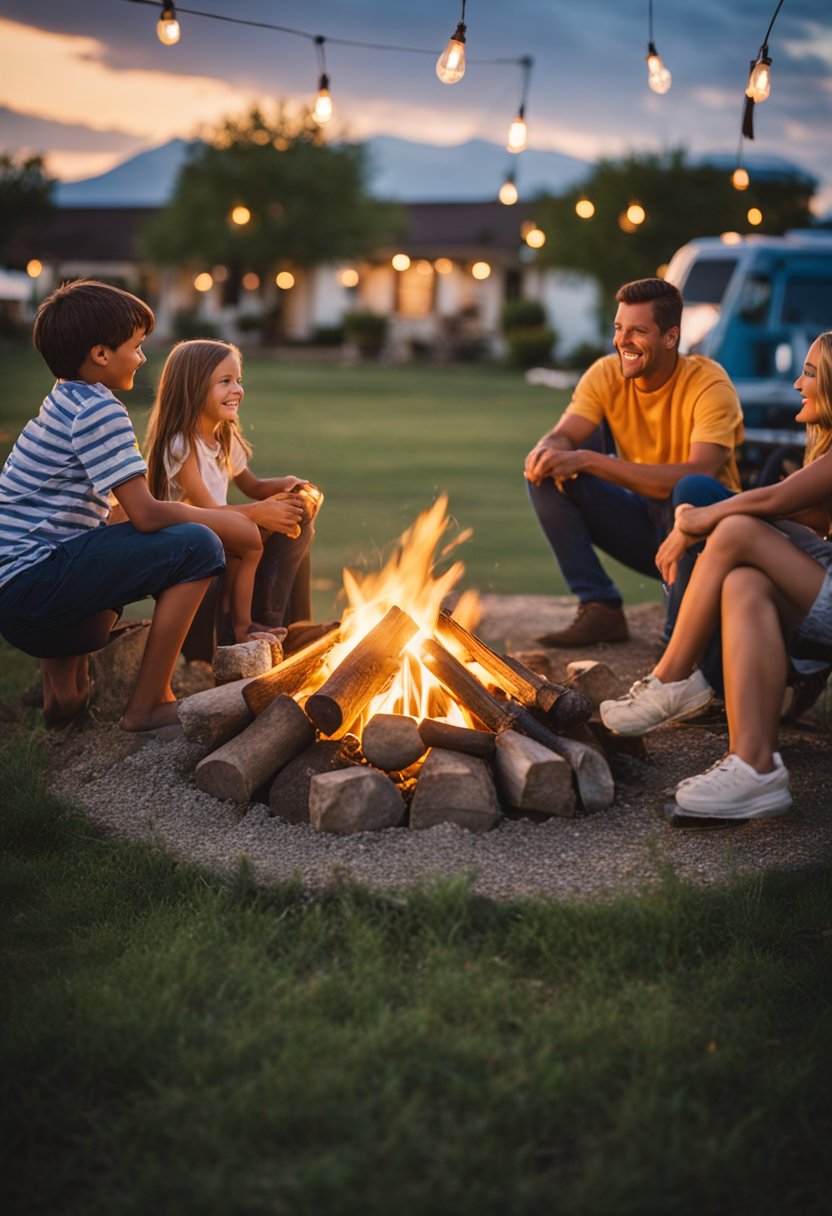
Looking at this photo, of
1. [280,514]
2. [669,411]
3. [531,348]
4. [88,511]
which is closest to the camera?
[88,511]

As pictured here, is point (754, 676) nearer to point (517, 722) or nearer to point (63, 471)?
point (517, 722)

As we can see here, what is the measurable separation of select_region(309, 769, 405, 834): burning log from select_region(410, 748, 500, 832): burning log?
90 millimetres

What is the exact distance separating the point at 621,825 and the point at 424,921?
88 centimetres

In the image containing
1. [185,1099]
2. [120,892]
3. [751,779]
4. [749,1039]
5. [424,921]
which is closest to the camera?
[185,1099]

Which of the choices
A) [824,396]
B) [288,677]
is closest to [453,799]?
[288,677]

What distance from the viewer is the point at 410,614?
14.0 feet

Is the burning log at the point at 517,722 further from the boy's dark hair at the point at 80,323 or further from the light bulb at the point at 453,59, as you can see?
the light bulb at the point at 453,59

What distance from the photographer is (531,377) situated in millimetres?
33156

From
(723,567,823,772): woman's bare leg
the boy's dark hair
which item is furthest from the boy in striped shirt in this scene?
(723,567,823,772): woman's bare leg

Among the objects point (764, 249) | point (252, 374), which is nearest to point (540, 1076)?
point (764, 249)

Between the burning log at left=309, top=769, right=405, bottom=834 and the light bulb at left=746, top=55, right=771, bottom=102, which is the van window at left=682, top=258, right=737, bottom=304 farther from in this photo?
the burning log at left=309, top=769, right=405, bottom=834

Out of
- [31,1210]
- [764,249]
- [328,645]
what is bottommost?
[31,1210]

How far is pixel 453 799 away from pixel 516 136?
4.62m

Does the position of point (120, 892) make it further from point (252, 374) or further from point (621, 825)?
point (252, 374)
